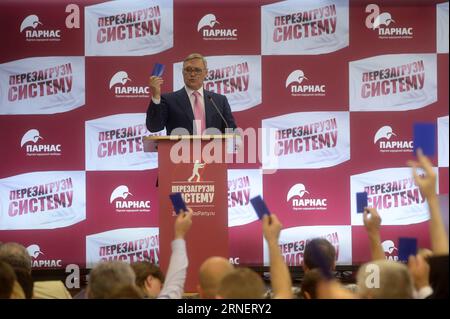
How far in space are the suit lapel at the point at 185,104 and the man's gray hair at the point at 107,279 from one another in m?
2.37

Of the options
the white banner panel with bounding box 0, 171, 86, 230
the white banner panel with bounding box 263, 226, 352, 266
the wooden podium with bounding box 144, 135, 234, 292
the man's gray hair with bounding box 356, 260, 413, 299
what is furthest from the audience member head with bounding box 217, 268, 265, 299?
the white banner panel with bounding box 0, 171, 86, 230

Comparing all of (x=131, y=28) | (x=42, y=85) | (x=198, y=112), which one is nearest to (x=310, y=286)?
(x=198, y=112)

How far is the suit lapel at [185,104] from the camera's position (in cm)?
570

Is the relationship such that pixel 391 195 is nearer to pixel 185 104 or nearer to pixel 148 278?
pixel 185 104

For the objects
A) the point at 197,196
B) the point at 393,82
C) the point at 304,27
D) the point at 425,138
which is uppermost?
the point at 304,27

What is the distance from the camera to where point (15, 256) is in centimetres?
414

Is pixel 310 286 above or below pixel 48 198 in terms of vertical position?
below

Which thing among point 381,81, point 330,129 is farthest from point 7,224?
point 381,81

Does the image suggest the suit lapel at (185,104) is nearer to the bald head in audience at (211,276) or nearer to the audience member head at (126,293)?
the bald head in audience at (211,276)

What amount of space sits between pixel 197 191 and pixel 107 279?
5.05ft

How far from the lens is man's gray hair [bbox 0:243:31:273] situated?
4094mm

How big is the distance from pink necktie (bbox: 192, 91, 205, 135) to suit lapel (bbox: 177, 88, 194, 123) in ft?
0.13

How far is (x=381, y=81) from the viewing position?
25.3 feet
